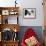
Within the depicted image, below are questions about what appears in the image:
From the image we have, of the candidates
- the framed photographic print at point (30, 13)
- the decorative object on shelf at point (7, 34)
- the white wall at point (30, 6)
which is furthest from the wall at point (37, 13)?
the decorative object on shelf at point (7, 34)

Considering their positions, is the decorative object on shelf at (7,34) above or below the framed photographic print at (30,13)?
Result: below

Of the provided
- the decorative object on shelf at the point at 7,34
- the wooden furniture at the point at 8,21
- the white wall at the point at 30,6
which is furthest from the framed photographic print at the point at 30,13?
the decorative object on shelf at the point at 7,34

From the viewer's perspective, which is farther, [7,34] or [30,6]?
[30,6]

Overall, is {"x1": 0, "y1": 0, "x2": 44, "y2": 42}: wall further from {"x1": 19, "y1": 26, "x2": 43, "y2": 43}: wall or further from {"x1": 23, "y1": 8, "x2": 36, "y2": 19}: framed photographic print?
{"x1": 23, "y1": 8, "x2": 36, "y2": 19}: framed photographic print

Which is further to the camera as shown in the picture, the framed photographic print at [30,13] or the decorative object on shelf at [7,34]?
the framed photographic print at [30,13]

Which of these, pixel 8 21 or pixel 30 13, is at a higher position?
pixel 30 13

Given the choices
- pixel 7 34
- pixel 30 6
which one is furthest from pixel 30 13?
pixel 7 34

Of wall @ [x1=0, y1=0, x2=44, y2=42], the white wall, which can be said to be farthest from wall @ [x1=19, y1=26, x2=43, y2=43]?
the white wall

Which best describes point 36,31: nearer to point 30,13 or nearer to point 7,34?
point 30,13

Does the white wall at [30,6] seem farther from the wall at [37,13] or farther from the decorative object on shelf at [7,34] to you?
the decorative object on shelf at [7,34]

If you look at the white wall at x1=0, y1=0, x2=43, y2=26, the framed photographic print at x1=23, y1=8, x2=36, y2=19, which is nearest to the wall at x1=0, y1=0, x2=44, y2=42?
the white wall at x1=0, y1=0, x2=43, y2=26

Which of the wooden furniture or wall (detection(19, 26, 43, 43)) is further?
wall (detection(19, 26, 43, 43))

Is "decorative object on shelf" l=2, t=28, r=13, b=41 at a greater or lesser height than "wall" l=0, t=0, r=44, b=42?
lesser

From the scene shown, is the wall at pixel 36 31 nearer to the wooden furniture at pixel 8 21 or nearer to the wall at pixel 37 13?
the wall at pixel 37 13
